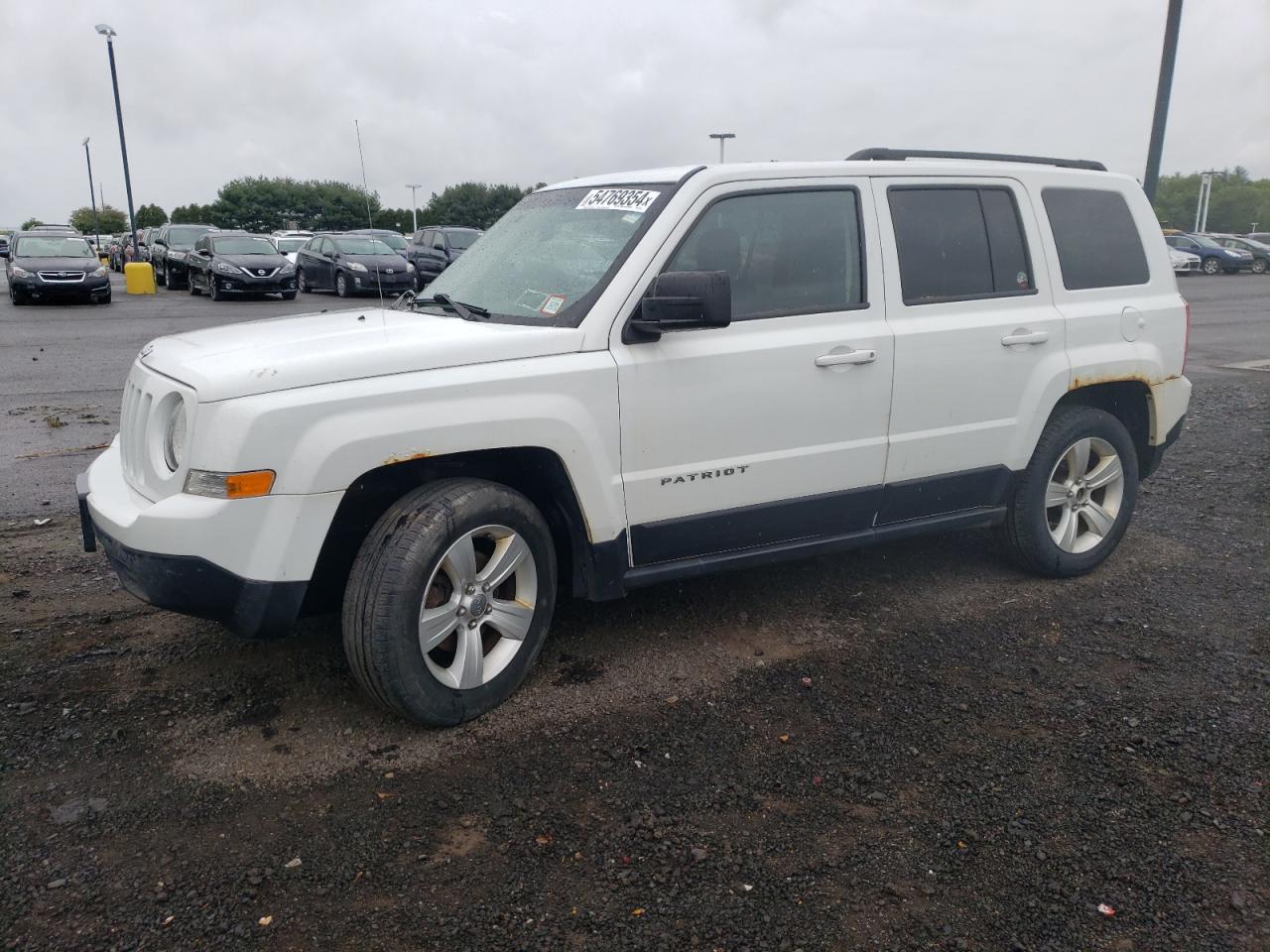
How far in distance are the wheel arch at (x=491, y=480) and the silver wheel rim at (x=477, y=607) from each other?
0.23 meters

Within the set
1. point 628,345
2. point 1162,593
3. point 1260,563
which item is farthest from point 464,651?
point 1260,563

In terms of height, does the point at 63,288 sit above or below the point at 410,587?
above

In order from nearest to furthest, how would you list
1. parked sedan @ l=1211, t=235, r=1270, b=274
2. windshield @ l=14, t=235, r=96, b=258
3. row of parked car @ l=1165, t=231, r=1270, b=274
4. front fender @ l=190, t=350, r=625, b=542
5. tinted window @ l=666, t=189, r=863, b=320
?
front fender @ l=190, t=350, r=625, b=542 → tinted window @ l=666, t=189, r=863, b=320 → windshield @ l=14, t=235, r=96, b=258 → row of parked car @ l=1165, t=231, r=1270, b=274 → parked sedan @ l=1211, t=235, r=1270, b=274

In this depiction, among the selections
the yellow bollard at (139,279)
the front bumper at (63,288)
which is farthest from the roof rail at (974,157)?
the yellow bollard at (139,279)

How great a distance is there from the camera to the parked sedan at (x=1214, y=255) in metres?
36.8

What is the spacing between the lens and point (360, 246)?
80.5ft

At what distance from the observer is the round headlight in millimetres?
3436

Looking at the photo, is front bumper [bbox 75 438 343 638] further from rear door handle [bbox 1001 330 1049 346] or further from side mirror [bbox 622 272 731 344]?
rear door handle [bbox 1001 330 1049 346]

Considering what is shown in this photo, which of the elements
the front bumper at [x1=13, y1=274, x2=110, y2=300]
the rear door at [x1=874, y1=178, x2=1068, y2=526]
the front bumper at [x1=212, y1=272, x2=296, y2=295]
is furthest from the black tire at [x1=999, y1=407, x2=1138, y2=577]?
the front bumper at [x1=13, y1=274, x2=110, y2=300]

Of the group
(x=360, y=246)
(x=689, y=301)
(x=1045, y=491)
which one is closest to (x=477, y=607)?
(x=689, y=301)

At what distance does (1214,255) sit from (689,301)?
1560 inches

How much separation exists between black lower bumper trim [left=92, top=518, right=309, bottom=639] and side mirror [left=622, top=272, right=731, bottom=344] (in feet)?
5.01

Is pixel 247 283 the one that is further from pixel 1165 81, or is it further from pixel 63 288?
pixel 1165 81

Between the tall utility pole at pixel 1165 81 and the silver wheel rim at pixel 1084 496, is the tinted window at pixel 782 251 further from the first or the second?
the tall utility pole at pixel 1165 81
